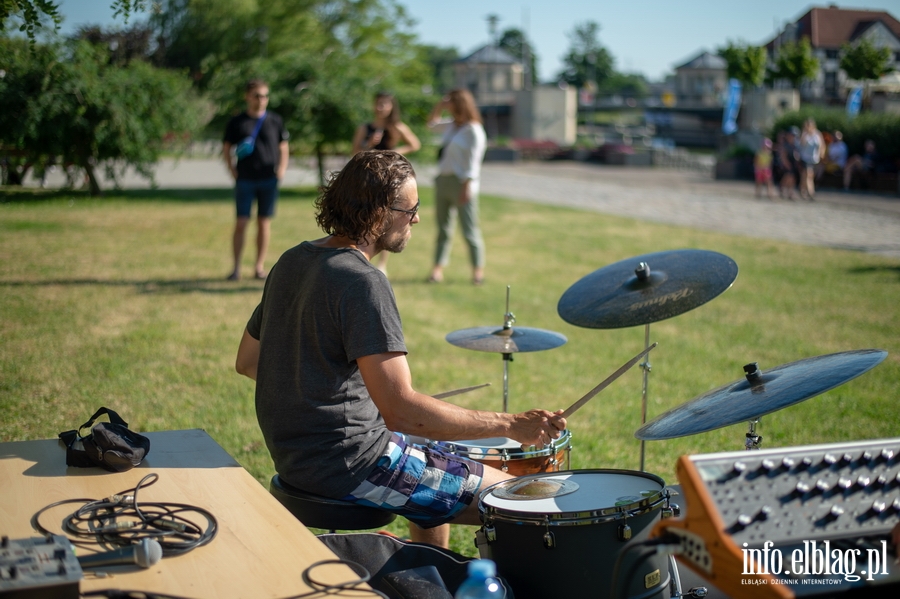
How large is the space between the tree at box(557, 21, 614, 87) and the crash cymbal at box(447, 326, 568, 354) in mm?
106558

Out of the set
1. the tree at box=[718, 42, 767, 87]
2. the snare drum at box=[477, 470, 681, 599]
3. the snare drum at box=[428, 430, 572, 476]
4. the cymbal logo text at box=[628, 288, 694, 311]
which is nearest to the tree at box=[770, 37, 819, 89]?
the tree at box=[718, 42, 767, 87]

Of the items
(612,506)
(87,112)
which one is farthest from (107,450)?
(87,112)

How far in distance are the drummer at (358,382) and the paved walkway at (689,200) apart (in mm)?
11522

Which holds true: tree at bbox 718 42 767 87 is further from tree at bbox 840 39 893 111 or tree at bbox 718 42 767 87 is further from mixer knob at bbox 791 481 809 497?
mixer knob at bbox 791 481 809 497

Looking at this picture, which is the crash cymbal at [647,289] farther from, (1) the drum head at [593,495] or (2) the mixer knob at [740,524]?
(2) the mixer knob at [740,524]

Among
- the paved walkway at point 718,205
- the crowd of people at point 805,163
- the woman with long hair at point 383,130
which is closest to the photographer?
the woman with long hair at point 383,130

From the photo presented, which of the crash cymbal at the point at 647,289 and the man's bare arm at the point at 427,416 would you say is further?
the crash cymbal at the point at 647,289

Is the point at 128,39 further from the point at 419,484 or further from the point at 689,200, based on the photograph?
the point at 419,484

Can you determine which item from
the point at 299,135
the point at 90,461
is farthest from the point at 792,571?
the point at 299,135

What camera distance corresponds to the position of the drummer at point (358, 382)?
8.00 ft

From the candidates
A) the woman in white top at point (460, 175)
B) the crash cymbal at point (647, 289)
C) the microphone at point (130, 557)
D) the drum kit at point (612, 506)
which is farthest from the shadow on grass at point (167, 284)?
the microphone at point (130, 557)

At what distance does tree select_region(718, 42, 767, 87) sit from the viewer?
51906 mm

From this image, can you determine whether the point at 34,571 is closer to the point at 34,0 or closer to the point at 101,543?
the point at 101,543

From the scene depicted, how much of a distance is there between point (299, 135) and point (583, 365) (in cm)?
1303
